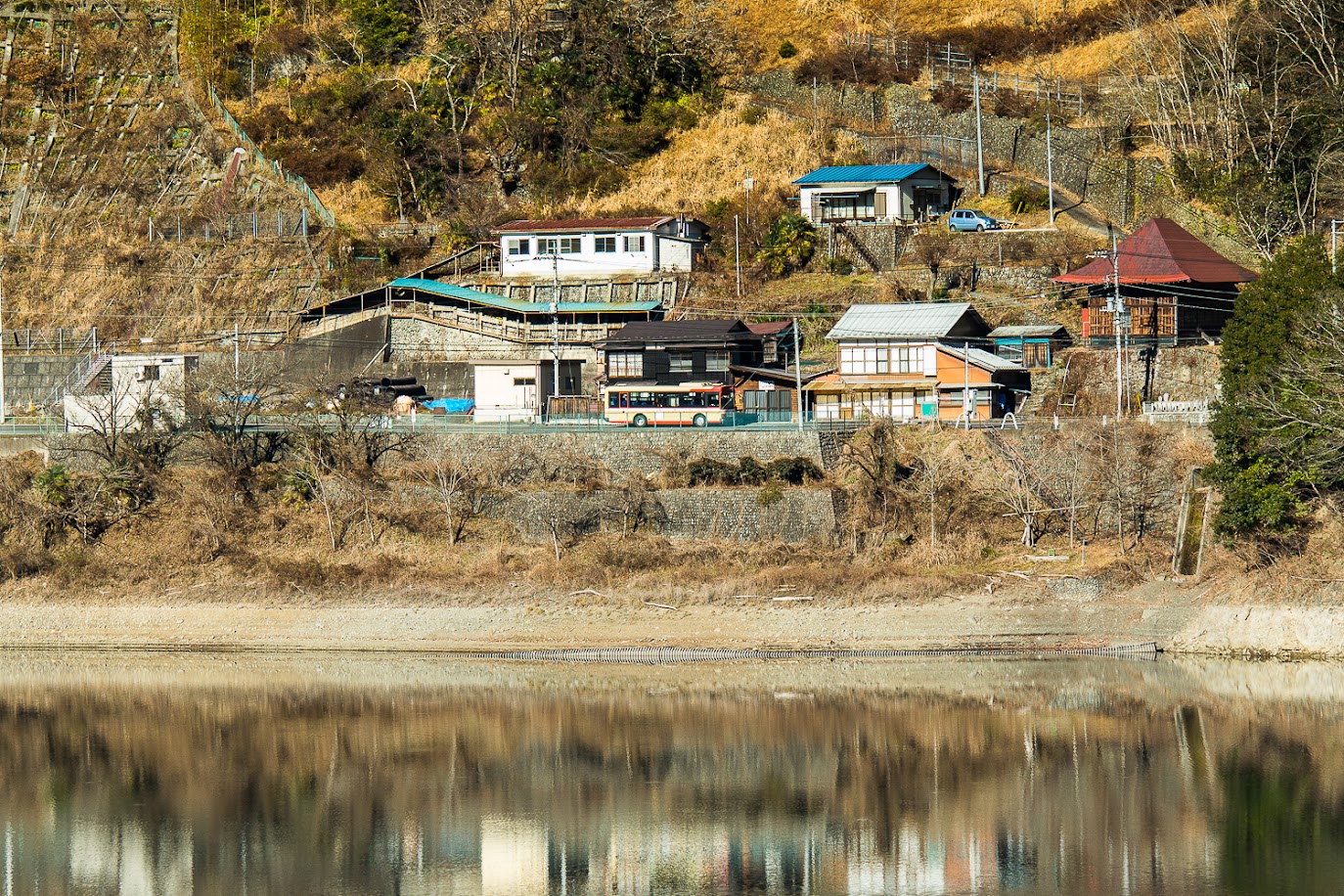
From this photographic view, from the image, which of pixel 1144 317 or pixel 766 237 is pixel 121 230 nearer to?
pixel 766 237

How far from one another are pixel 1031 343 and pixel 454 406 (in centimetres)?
2064

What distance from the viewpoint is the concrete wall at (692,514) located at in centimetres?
5209

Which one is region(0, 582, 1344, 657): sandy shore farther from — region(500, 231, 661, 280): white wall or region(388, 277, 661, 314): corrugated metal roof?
region(500, 231, 661, 280): white wall

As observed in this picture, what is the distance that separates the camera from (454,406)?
62812mm

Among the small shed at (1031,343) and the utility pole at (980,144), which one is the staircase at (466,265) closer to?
the utility pole at (980,144)

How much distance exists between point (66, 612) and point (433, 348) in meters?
20.2

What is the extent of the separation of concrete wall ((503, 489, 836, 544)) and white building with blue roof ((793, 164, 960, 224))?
22.6 metres

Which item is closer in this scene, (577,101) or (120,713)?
(120,713)

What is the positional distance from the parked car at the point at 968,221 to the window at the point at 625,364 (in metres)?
17.1

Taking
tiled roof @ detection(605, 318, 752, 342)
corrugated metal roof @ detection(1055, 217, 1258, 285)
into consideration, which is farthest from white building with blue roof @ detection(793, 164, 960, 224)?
tiled roof @ detection(605, 318, 752, 342)

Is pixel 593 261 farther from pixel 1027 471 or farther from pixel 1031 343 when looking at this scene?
pixel 1027 471

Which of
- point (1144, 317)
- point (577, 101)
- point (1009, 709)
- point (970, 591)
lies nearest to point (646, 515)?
point (970, 591)

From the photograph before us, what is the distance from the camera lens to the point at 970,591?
47.8 meters

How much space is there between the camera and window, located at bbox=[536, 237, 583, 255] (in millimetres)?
71688
